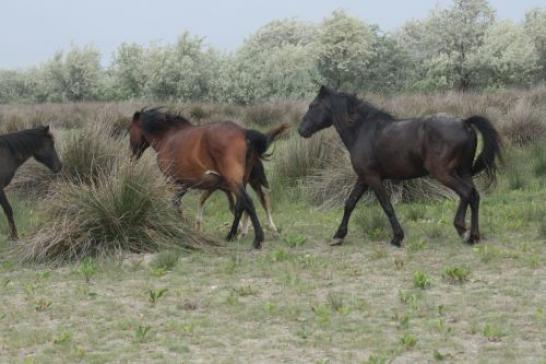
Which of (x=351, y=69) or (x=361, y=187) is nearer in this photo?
(x=361, y=187)

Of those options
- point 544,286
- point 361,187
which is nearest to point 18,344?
point 544,286

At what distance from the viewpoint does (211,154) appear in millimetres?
10031

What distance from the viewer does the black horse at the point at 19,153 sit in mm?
10852

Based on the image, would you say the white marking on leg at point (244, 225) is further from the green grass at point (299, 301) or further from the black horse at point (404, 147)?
the black horse at point (404, 147)

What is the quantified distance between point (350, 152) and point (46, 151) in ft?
15.0

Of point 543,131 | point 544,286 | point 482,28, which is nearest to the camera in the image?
point 544,286

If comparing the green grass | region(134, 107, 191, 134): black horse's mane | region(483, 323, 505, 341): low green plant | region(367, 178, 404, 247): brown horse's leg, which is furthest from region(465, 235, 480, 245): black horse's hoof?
region(134, 107, 191, 134): black horse's mane

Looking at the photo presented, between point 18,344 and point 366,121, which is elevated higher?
point 366,121

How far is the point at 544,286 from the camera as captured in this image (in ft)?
23.5

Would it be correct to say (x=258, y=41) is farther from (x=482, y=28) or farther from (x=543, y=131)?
(x=543, y=131)

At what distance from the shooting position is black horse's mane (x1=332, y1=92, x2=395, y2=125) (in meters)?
10.0

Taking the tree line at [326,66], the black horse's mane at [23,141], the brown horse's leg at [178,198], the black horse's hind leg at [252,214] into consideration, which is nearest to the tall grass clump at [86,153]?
the black horse's mane at [23,141]

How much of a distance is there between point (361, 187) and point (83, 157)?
506 cm

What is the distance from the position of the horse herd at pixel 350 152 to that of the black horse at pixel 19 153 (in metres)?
0.01
